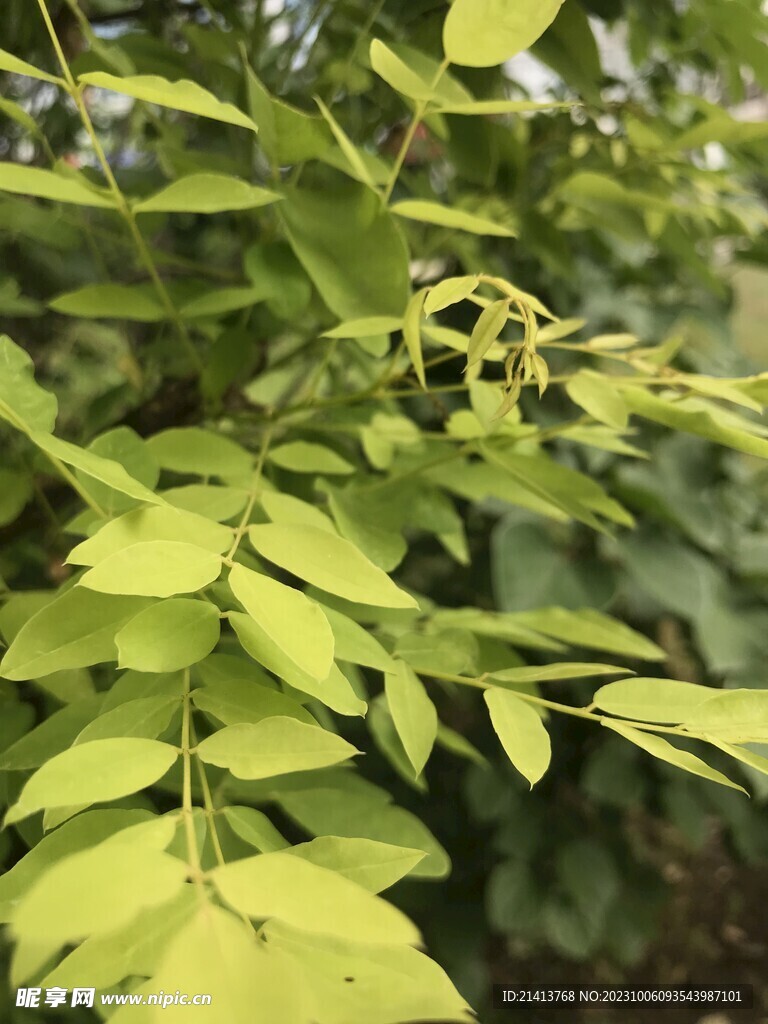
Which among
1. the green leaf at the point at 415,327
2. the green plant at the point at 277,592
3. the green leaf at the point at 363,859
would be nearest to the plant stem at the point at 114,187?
the green plant at the point at 277,592

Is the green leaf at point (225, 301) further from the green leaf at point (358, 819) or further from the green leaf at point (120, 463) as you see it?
the green leaf at point (358, 819)

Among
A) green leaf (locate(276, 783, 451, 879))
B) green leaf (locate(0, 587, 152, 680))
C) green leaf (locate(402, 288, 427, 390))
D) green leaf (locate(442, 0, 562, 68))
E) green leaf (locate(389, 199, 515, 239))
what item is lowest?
green leaf (locate(276, 783, 451, 879))

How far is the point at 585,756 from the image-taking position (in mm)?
622

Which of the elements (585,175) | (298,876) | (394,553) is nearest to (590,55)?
(585,175)

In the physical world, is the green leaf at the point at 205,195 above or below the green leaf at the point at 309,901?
above

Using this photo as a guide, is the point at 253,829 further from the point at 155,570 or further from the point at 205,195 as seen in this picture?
the point at 205,195

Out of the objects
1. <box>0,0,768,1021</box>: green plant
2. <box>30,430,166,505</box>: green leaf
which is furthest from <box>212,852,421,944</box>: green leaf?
<box>30,430,166,505</box>: green leaf

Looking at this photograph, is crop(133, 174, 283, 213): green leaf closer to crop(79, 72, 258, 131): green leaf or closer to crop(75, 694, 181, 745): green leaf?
crop(79, 72, 258, 131): green leaf

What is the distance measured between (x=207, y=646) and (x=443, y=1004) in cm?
10

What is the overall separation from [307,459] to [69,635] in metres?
0.14

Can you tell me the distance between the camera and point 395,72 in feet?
0.84

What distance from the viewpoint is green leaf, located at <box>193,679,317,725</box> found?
205 mm

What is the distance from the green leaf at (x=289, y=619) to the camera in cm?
18

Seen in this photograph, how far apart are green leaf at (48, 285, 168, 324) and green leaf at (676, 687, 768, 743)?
0.25 metres
